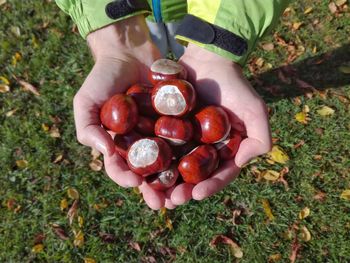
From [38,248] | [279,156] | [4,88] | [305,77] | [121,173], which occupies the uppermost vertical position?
[121,173]

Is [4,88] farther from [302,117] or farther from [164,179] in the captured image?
[302,117]

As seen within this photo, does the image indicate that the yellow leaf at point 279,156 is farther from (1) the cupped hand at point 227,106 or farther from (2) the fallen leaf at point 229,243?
(1) the cupped hand at point 227,106

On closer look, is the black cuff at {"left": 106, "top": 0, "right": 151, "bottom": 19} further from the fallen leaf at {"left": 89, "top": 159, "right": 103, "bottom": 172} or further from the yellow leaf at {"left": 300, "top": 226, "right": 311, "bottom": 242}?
the yellow leaf at {"left": 300, "top": 226, "right": 311, "bottom": 242}

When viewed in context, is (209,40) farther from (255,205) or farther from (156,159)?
(255,205)

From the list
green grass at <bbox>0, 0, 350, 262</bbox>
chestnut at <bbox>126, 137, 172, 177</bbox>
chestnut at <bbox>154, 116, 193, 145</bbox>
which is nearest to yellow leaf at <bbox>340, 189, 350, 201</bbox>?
green grass at <bbox>0, 0, 350, 262</bbox>

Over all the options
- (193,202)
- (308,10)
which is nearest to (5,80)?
(193,202)

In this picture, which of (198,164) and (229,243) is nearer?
(198,164)

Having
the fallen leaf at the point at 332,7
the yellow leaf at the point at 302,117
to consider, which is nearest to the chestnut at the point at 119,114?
the yellow leaf at the point at 302,117

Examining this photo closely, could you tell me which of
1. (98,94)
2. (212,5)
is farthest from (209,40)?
(98,94)
